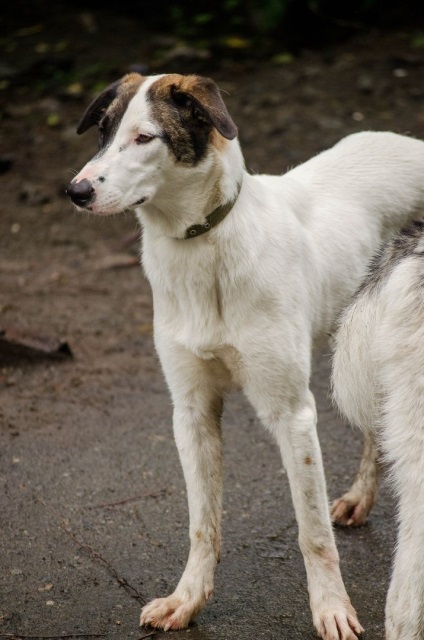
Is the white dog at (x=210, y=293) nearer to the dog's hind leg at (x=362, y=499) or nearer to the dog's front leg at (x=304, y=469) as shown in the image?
the dog's front leg at (x=304, y=469)

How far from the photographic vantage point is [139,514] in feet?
14.3

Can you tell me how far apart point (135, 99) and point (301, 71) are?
277 inches

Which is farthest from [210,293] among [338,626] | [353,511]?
[353,511]

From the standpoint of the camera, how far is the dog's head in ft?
10.8

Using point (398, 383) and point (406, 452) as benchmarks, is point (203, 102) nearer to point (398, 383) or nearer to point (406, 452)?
point (398, 383)

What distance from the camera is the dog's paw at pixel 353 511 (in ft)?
14.1

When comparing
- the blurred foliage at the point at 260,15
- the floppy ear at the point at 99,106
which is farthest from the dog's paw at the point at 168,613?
the blurred foliage at the point at 260,15

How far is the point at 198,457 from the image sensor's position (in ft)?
11.9

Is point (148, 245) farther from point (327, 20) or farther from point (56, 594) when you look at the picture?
point (327, 20)

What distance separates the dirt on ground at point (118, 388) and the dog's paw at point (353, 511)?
0.18 ft

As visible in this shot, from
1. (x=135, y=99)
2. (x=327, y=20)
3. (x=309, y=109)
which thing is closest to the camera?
(x=135, y=99)

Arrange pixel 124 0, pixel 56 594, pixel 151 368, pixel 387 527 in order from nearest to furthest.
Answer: pixel 56 594
pixel 387 527
pixel 151 368
pixel 124 0

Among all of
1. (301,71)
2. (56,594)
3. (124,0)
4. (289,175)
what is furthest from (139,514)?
(124,0)

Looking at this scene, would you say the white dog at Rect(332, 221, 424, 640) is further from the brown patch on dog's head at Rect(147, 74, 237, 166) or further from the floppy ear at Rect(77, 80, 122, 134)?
the floppy ear at Rect(77, 80, 122, 134)
